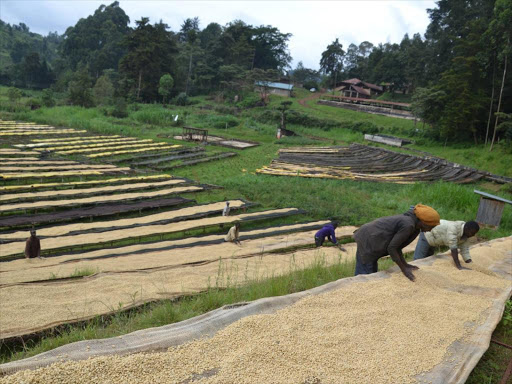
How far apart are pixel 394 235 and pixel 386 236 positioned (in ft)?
0.30

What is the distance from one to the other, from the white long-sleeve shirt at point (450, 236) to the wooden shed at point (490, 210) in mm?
7514

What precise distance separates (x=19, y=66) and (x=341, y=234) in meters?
58.1

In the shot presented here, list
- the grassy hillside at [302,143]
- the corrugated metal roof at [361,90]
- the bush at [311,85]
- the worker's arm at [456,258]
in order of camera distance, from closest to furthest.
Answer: the worker's arm at [456,258], the grassy hillside at [302,143], the corrugated metal roof at [361,90], the bush at [311,85]

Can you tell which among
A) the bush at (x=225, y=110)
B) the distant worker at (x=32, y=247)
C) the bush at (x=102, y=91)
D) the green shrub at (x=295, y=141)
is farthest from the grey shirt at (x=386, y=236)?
the bush at (x=102, y=91)

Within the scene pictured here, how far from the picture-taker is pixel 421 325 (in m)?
3.58

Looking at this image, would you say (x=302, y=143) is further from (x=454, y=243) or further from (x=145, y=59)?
(x=454, y=243)

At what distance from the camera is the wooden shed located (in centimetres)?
1216

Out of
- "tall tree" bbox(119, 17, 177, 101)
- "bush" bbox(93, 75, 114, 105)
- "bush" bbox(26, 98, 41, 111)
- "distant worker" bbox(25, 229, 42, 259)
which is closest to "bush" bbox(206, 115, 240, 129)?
"tall tree" bbox(119, 17, 177, 101)

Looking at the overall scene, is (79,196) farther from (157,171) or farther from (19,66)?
(19,66)

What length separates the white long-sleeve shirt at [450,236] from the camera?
540 cm

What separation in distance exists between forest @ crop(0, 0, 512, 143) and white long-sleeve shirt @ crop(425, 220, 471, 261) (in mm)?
21552

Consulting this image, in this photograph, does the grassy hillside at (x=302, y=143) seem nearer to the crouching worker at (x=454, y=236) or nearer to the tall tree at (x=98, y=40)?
the crouching worker at (x=454, y=236)

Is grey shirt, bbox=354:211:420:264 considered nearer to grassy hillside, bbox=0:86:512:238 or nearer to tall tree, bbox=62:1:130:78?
grassy hillside, bbox=0:86:512:238

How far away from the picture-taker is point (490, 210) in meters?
12.4
